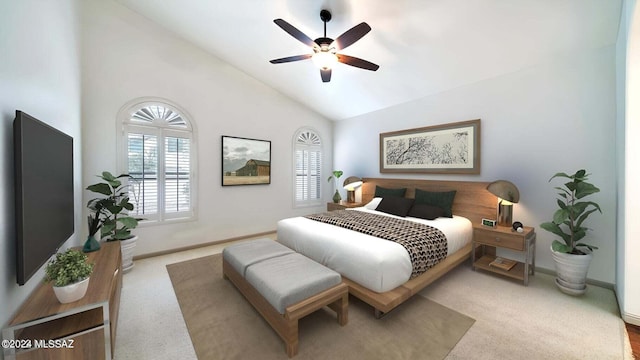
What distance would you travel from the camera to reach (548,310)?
2.21m

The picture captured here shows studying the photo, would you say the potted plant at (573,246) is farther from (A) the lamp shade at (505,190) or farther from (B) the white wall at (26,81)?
(B) the white wall at (26,81)

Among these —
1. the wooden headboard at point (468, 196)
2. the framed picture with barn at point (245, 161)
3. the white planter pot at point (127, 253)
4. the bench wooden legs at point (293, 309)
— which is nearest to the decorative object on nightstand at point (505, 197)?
the wooden headboard at point (468, 196)

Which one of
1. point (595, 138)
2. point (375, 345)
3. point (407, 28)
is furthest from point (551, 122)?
point (375, 345)

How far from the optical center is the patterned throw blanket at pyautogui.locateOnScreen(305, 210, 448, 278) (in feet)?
7.65

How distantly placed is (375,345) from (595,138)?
3319 mm

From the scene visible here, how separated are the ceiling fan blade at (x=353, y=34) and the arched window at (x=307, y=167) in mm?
2976

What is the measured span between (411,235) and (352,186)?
8.13 feet

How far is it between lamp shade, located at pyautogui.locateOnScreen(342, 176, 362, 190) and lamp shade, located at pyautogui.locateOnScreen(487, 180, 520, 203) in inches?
93.9

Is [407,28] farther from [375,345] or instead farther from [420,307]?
[375,345]

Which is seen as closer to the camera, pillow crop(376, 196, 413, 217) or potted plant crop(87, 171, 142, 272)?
potted plant crop(87, 171, 142, 272)

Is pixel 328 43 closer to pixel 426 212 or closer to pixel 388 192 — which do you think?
pixel 426 212

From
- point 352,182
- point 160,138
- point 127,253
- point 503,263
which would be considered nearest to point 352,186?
point 352,182

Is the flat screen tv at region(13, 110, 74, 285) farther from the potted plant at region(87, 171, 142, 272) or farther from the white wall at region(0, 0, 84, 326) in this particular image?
the potted plant at region(87, 171, 142, 272)

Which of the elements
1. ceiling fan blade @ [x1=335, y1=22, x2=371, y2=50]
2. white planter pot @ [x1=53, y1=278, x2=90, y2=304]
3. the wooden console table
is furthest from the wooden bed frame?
ceiling fan blade @ [x1=335, y1=22, x2=371, y2=50]
